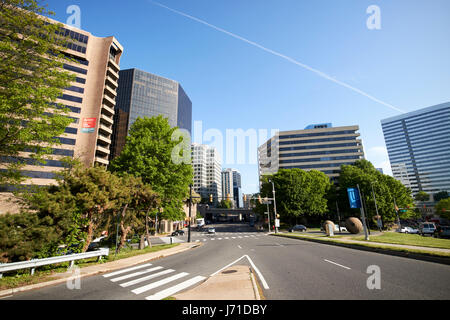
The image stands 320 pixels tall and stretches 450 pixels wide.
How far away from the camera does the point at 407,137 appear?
14750 cm

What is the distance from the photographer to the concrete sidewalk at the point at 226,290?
5523 millimetres

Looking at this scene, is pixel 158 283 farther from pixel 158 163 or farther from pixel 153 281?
pixel 158 163

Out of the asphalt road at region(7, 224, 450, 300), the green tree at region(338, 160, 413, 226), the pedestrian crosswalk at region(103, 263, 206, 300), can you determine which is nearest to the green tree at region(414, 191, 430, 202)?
the green tree at region(338, 160, 413, 226)

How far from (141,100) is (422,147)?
188 m

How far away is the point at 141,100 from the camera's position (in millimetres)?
89000

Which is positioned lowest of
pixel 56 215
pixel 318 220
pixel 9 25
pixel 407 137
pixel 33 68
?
pixel 318 220

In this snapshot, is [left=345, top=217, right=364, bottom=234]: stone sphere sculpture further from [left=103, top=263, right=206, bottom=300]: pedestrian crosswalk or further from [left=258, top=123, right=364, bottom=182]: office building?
[left=258, top=123, right=364, bottom=182]: office building

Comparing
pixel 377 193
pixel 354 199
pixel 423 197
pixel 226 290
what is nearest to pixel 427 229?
pixel 377 193

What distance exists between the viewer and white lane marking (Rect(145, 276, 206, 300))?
6.07 meters
